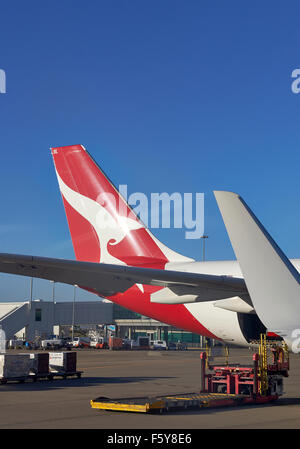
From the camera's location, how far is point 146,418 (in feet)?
46.9

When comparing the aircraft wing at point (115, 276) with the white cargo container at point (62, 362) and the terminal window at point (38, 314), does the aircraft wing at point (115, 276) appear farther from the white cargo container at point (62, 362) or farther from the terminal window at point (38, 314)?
the terminal window at point (38, 314)

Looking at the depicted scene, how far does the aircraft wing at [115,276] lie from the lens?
13000 mm

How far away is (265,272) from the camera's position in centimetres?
828

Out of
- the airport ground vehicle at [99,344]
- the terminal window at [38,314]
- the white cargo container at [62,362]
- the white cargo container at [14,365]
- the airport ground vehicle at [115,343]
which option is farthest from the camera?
the terminal window at [38,314]

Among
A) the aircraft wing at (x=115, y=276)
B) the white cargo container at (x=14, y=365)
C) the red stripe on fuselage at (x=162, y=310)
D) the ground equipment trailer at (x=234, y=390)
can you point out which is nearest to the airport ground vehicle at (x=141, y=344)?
the white cargo container at (x=14, y=365)

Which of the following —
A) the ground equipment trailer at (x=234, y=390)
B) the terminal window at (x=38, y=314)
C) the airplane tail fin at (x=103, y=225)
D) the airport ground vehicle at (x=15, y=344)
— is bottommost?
the airport ground vehicle at (x=15, y=344)

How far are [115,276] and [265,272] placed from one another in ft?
19.1

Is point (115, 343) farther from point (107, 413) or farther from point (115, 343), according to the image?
point (107, 413)

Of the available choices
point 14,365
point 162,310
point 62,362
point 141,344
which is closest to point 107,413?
point 162,310

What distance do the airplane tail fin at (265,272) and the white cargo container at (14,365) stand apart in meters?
17.8

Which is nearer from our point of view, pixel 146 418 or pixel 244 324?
pixel 146 418

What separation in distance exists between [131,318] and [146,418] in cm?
8104

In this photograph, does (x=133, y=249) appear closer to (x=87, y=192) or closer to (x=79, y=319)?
(x=87, y=192)
